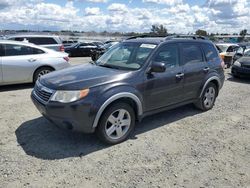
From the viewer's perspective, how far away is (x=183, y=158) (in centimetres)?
412

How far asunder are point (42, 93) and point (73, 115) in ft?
2.64

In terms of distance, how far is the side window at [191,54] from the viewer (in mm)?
5602

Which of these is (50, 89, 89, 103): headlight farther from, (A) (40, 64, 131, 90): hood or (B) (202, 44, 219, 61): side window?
(B) (202, 44, 219, 61): side window

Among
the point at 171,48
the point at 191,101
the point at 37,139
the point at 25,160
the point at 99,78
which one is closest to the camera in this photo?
the point at 25,160

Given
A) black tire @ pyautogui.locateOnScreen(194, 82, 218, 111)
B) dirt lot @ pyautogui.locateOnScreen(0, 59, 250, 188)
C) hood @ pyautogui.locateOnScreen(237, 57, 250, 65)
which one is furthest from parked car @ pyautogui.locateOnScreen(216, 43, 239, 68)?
dirt lot @ pyautogui.locateOnScreen(0, 59, 250, 188)

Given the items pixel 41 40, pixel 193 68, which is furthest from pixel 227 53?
pixel 193 68

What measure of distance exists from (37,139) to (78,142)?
723 mm

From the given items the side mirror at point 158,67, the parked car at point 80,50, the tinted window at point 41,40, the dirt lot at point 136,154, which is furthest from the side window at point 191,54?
the parked car at point 80,50

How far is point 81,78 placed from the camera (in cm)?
436

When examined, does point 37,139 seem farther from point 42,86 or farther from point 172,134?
point 172,134

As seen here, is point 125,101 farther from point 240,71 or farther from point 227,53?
point 227,53

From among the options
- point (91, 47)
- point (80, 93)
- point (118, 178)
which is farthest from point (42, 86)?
point (91, 47)

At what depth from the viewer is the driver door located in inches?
191

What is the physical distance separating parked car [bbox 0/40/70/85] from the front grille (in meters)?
3.68
